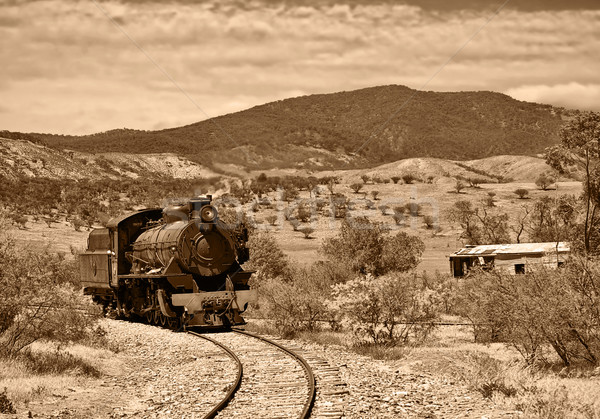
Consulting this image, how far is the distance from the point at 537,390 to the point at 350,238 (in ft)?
98.3

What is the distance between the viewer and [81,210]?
6425 cm

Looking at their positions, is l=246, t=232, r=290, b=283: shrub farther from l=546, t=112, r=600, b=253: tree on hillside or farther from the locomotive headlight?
the locomotive headlight

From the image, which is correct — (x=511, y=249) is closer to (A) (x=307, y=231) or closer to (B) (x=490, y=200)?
(A) (x=307, y=231)

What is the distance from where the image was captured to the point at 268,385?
1315 cm

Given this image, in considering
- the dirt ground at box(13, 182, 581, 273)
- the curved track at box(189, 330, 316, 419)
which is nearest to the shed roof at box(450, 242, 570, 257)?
the dirt ground at box(13, 182, 581, 273)

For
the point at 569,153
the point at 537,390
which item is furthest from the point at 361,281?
the point at 569,153

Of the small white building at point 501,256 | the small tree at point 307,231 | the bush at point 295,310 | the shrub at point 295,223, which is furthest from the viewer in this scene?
the shrub at point 295,223

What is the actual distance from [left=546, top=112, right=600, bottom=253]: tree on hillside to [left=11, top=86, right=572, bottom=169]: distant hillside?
51.0 meters

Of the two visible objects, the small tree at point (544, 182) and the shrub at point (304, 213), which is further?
the small tree at point (544, 182)

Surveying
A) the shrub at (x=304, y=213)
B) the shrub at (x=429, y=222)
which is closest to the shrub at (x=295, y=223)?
the shrub at (x=304, y=213)

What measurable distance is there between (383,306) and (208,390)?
7.55 m

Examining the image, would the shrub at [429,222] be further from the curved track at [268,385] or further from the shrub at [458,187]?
Result: the curved track at [268,385]

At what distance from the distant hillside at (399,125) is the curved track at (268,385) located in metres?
68.1

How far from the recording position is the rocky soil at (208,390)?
1118 centimetres
